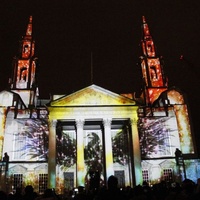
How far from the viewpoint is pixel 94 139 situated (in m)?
41.4

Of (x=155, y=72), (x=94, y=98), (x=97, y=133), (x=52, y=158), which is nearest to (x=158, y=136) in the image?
(x=97, y=133)

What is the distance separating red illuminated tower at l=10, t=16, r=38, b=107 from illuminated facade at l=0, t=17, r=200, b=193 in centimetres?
708

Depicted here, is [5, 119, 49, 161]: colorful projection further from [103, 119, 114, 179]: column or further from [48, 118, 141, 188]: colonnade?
[103, 119, 114, 179]: column

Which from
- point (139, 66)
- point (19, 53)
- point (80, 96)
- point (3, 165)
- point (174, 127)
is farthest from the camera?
point (139, 66)

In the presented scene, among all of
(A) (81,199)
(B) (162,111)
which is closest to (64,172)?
(B) (162,111)

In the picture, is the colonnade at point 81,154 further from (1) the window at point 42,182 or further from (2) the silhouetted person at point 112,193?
(2) the silhouetted person at point 112,193

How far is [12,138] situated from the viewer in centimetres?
3884

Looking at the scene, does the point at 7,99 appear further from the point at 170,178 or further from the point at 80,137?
the point at 170,178

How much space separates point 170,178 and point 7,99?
1106 inches

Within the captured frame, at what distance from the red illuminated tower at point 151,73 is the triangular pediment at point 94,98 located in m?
14.9

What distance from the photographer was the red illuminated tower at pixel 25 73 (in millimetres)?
49875

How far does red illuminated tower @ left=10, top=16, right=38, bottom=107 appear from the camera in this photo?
49875mm

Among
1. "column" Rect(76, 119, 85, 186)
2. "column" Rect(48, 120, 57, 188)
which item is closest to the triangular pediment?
"column" Rect(76, 119, 85, 186)

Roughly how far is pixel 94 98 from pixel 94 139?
7224 millimetres
